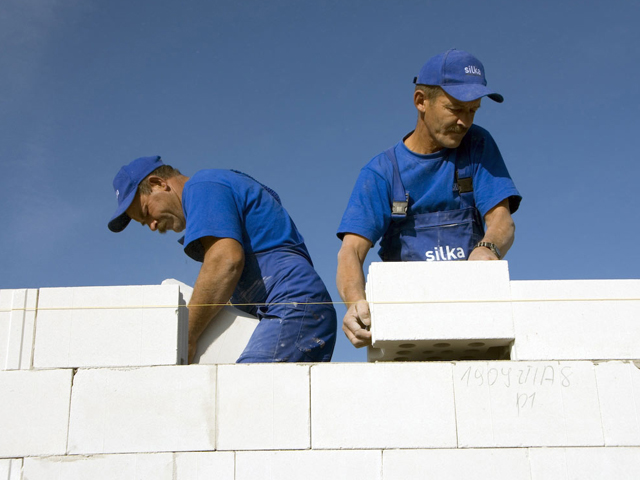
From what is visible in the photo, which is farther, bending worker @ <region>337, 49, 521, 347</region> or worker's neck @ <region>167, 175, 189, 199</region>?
worker's neck @ <region>167, 175, 189, 199</region>

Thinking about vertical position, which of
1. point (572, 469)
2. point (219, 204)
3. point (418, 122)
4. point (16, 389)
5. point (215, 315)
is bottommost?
point (572, 469)

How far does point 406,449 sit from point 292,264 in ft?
4.11

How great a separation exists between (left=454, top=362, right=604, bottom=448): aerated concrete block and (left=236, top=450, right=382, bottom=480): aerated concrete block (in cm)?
43

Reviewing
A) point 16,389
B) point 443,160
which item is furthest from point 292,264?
point 16,389

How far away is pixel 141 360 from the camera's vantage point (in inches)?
145

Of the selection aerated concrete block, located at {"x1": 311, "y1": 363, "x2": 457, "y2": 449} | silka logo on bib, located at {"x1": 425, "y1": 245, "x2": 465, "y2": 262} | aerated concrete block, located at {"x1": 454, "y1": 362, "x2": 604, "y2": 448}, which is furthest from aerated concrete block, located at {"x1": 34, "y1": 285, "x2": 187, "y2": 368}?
silka logo on bib, located at {"x1": 425, "y1": 245, "x2": 465, "y2": 262}

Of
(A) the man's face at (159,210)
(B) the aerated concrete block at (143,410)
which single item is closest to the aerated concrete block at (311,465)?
(B) the aerated concrete block at (143,410)

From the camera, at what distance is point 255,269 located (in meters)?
4.29

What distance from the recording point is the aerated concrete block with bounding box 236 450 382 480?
3457 mm

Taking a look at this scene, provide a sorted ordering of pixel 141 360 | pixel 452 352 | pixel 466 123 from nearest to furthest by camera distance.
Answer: pixel 141 360, pixel 452 352, pixel 466 123

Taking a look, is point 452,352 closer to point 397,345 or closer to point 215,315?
point 397,345

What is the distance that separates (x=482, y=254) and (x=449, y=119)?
2.95 ft

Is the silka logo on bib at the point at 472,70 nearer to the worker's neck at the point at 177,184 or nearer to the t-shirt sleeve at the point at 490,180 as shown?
the t-shirt sleeve at the point at 490,180

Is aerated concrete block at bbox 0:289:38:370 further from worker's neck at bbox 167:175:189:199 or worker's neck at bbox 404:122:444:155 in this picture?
worker's neck at bbox 404:122:444:155
